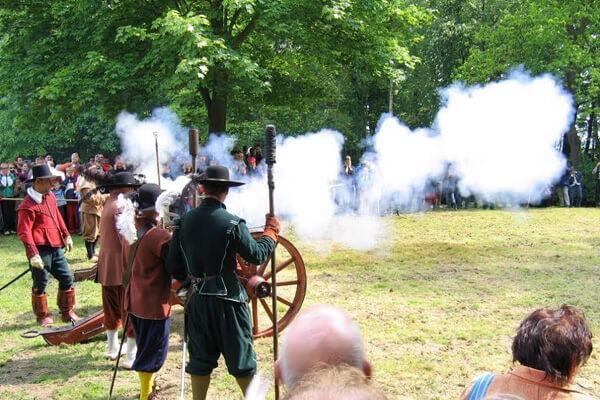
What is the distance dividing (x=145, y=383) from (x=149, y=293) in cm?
68

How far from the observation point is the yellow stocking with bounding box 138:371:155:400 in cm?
402

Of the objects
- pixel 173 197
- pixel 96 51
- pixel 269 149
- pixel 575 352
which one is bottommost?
pixel 575 352

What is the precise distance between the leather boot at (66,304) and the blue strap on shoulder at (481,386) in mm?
5115

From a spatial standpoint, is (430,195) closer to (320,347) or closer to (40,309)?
(40,309)

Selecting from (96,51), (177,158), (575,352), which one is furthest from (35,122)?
(575,352)

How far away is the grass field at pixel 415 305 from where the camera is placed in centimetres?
454

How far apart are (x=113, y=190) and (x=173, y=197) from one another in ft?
2.83

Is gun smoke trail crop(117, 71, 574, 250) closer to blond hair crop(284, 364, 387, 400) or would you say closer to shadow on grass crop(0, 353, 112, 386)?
shadow on grass crop(0, 353, 112, 386)

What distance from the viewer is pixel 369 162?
1205 centimetres

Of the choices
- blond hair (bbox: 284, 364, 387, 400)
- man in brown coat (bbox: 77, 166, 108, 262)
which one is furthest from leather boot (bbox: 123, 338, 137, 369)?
man in brown coat (bbox: 77, 166, 108, 262)

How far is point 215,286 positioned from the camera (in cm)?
361

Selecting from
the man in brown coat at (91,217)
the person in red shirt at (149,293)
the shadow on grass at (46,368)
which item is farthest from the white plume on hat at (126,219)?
the man in brown coat at (91,217)

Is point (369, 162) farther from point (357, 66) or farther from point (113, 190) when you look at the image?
point (113, 190)

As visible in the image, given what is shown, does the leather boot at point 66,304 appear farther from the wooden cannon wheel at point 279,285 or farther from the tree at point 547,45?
the tree at point 547,45
